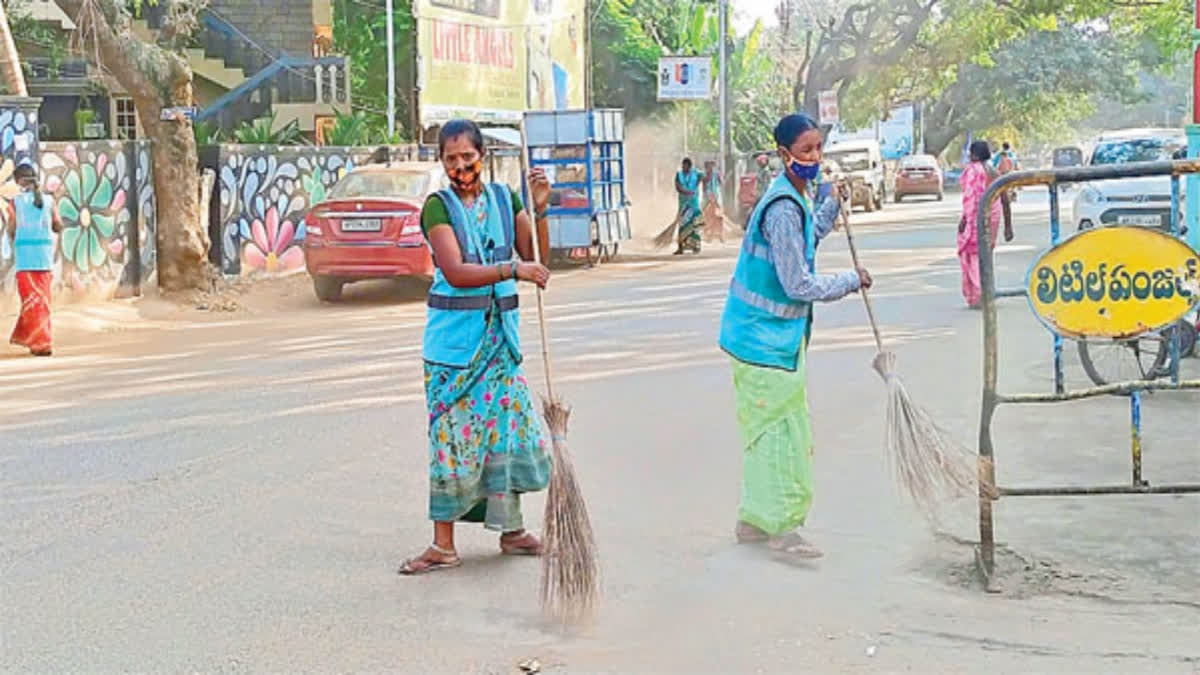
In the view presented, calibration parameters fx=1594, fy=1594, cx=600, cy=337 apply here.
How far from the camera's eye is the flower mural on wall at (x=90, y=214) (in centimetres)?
1612

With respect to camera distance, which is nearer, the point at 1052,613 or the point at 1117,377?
the point at 1052,613

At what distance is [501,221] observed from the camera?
236 inches

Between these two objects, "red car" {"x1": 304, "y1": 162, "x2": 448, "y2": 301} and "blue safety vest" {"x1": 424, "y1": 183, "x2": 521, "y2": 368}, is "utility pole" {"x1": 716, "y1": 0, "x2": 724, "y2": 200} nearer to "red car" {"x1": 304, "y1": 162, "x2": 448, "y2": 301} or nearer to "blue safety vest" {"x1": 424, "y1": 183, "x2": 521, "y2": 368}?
"red car" {"x1": 304, "y1": 162, "x2": 448, "y2": 301}

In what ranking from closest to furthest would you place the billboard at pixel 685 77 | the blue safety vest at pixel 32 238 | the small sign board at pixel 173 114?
the blue safety vest at pixel 32 238 → the small sign board at pixel 173 114 → the billboard at pixel 685 77

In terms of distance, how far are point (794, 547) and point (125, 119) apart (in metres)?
26.2

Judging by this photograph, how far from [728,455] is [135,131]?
77.8ft

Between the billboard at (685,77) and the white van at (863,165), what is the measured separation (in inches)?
391

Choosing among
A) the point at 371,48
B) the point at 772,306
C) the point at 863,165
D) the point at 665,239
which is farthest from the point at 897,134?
the point at 772,306

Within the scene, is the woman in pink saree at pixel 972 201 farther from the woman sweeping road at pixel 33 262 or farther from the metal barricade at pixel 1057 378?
the metal barricade at pixel 1057 378

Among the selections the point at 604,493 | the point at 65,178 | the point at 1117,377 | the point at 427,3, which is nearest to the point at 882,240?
the point at 427,3

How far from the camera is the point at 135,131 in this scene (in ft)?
A: 97.7

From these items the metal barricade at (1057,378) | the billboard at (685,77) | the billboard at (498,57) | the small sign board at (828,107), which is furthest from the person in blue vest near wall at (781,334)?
the small sign board at (828,107)

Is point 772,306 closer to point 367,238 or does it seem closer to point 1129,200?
point 1129,200

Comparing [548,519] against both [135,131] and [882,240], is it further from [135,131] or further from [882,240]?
[135,131]
